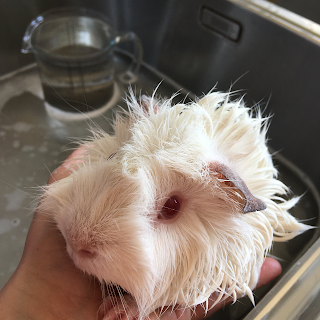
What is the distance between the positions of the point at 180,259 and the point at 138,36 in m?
1.15

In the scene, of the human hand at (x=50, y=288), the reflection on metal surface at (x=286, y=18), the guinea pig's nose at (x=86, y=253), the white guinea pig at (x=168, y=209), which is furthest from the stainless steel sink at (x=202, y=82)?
the guinea pig's nose at (x=86, y=253)

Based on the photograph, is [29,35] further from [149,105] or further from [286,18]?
[286,18]

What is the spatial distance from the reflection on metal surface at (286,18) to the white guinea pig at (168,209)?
539mm

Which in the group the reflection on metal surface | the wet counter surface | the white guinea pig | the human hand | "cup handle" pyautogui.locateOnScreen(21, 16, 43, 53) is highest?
the reflection on metal surface

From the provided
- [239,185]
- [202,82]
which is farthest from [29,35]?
[239,185]

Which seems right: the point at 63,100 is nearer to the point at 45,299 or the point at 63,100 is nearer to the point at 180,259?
the point at 45,299

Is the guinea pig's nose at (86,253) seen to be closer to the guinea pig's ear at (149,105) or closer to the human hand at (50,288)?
the human hand at (50,288)

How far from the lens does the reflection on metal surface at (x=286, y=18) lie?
0.96 metres

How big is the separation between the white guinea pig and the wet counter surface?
261mm

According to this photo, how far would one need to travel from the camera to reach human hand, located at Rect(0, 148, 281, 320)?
664 mm

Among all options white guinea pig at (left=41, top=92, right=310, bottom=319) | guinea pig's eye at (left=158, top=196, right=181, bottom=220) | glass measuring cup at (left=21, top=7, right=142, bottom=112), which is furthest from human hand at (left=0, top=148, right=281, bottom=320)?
glass measuring cup at (left=21, top=7, right=142, bottom=112)

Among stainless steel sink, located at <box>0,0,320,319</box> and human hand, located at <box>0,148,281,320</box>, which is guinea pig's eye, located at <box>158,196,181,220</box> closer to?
human hand, located at <box>0,148,281,320</box>

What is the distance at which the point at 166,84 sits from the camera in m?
1.39

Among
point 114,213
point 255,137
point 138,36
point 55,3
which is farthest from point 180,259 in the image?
point 55,3
